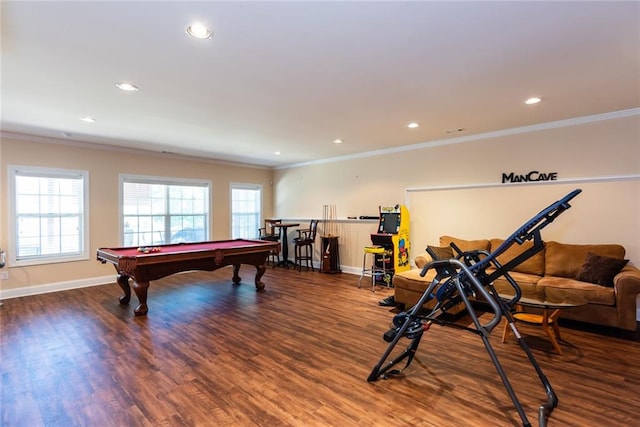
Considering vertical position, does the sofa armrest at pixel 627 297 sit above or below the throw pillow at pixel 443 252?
below

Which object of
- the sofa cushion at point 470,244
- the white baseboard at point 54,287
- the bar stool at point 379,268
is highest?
the sofa cushion at point 470,244

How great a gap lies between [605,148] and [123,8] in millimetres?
5377

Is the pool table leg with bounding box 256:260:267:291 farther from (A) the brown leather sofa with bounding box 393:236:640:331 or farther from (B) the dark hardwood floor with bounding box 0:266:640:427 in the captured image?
(A) the brown leather sofa with bounding box 393:236:640:331

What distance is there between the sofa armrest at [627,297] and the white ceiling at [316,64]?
197cm

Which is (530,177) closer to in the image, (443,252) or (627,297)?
(443,252)

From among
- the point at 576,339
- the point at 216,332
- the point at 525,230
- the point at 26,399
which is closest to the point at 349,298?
the point at 216,332

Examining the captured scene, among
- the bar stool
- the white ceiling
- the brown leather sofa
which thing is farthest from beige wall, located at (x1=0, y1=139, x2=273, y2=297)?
the brown leather sofa

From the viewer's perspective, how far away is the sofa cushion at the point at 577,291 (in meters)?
3.43

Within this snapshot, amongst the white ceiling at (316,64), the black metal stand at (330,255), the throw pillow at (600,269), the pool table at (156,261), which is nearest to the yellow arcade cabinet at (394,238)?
the black metal stand at (330,255)

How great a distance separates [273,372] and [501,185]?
430 centimetres

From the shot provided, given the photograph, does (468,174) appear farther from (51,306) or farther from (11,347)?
(51,306)

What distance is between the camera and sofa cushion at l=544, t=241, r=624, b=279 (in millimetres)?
3888

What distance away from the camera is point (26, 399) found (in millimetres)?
2348

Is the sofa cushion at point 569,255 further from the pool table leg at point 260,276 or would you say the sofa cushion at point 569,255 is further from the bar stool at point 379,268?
the pool table leg at point 260,276
